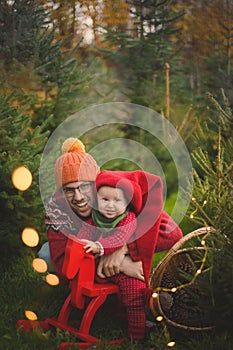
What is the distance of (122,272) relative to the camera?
297 cm

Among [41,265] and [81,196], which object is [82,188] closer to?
[81,196]

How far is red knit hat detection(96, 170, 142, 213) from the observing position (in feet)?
9.47

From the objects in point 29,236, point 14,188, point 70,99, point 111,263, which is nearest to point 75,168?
point 111,263

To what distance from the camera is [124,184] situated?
9.50 feet

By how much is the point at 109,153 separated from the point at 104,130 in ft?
3.39

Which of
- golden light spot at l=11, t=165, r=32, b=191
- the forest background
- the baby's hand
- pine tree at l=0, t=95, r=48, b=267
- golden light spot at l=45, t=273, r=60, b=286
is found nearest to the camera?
the baby's hand

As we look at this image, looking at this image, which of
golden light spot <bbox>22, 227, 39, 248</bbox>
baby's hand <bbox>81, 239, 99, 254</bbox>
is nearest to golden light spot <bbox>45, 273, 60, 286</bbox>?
golden light spot <bbox>22, 227, 39, 248</bbox>

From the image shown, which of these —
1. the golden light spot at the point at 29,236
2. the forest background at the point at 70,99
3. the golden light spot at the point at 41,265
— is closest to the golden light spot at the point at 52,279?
the golden light spot at the point at 41,265

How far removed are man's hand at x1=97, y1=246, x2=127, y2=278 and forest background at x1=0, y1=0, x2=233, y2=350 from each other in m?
0.45

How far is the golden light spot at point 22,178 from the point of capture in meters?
3.76

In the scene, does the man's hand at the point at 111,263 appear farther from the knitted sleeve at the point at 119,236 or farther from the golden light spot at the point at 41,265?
the golden light spot at the point at 41,265

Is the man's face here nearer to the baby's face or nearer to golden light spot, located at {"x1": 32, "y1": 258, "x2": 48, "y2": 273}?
the baby's face

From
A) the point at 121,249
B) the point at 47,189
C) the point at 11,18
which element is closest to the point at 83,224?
the point at 121,249

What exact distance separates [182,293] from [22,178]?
1394mm
